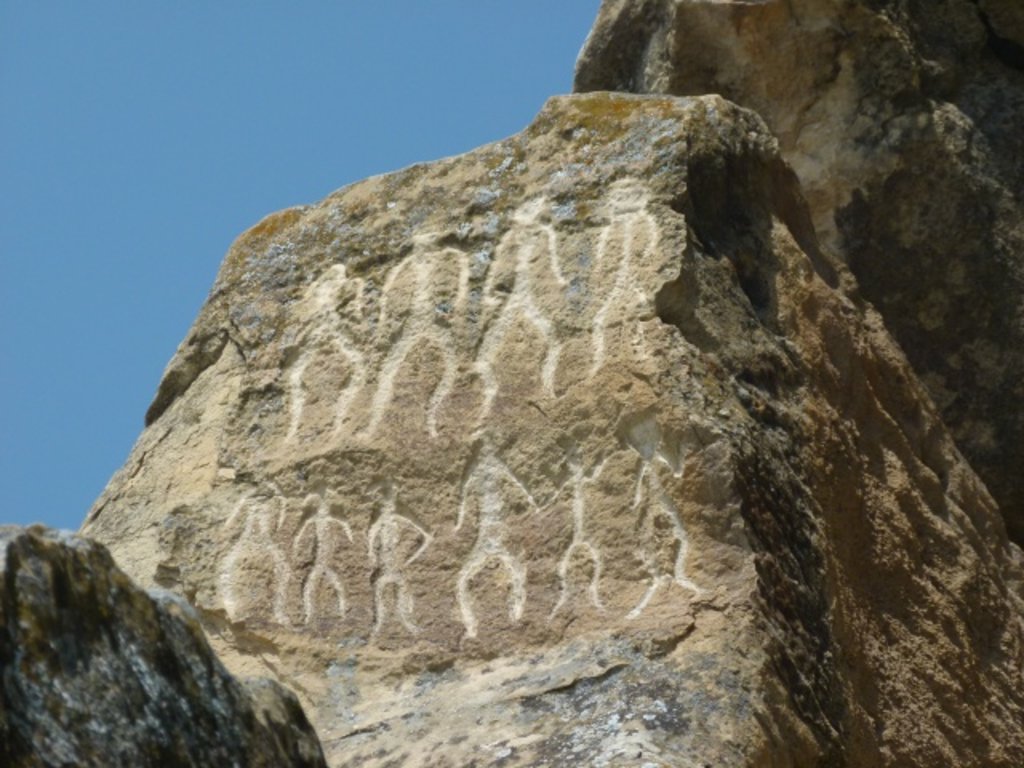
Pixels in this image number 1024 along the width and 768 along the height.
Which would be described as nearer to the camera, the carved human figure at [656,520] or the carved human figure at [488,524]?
the carved human figure at [656,520]

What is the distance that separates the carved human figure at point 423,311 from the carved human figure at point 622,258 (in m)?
0.33

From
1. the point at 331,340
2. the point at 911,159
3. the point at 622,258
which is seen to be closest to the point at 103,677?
the point at 622,258

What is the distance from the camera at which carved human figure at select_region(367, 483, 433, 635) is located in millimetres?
4109

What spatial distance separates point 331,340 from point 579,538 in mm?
893

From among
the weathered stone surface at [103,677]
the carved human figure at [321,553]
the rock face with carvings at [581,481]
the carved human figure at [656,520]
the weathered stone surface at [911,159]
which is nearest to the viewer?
the weathered stone surface at [103,677]

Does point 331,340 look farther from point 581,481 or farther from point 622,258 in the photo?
point 581,481

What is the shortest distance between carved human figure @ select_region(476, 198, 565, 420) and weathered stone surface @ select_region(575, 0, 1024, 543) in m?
1.26

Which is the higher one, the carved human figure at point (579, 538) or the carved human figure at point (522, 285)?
the carved human figure at point (522, 285)

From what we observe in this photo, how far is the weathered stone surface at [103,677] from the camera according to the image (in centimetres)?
205

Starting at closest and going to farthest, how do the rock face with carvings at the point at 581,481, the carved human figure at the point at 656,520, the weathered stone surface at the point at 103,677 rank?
the weathered stone surface at the point at 103,677
the rock face with carvings at the point at 581,481
the carved human figure at the point at 656,520

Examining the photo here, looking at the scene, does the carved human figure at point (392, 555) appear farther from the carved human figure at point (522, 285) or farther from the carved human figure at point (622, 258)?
the carved human figure at point (622, 258)

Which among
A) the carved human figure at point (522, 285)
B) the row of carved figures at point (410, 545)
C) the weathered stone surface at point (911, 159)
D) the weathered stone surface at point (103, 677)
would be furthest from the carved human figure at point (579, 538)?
the weathered stone surface at point (911, 159)

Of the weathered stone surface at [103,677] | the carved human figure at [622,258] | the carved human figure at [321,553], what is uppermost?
the carved human figure at [622,258]

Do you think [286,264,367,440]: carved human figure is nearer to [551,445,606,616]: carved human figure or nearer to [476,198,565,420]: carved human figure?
[476,198,565,420]: carved human figure
